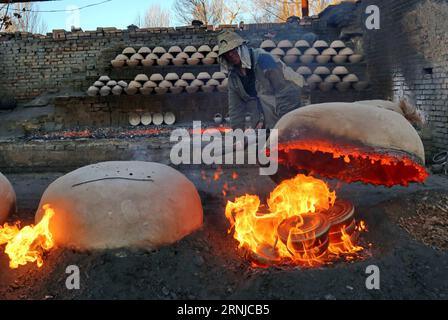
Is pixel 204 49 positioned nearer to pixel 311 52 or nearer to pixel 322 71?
pixel 311 52

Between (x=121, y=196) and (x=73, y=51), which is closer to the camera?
(x=121, y=196)

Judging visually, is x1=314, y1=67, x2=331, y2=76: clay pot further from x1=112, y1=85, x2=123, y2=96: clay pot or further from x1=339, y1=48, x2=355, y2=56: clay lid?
x1=112, y1=85, x2=123, y2=96: clay pot

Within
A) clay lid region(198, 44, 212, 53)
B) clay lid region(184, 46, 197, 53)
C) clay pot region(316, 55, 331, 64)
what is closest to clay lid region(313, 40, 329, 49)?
clay pot region(316, 55, 331, 64)

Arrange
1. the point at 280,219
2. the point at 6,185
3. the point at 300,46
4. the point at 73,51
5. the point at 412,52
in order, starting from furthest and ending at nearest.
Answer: the point at 73,51 < the point at 300,46 < the point at 412,52 < the point at 6,185 < the point at 280,219

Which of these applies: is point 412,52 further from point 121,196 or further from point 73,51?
point 73,51

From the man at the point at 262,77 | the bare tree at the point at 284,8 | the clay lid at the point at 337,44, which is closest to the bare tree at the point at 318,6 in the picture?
the bare tree at the point at 284,8

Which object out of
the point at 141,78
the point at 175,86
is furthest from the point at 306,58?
the point at 141,78

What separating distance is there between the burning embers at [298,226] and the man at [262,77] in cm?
130

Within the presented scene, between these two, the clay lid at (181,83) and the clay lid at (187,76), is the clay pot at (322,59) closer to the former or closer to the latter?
the clay lid at (187,76)

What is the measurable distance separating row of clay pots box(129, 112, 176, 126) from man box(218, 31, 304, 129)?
6.03 metres

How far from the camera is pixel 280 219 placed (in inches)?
145
